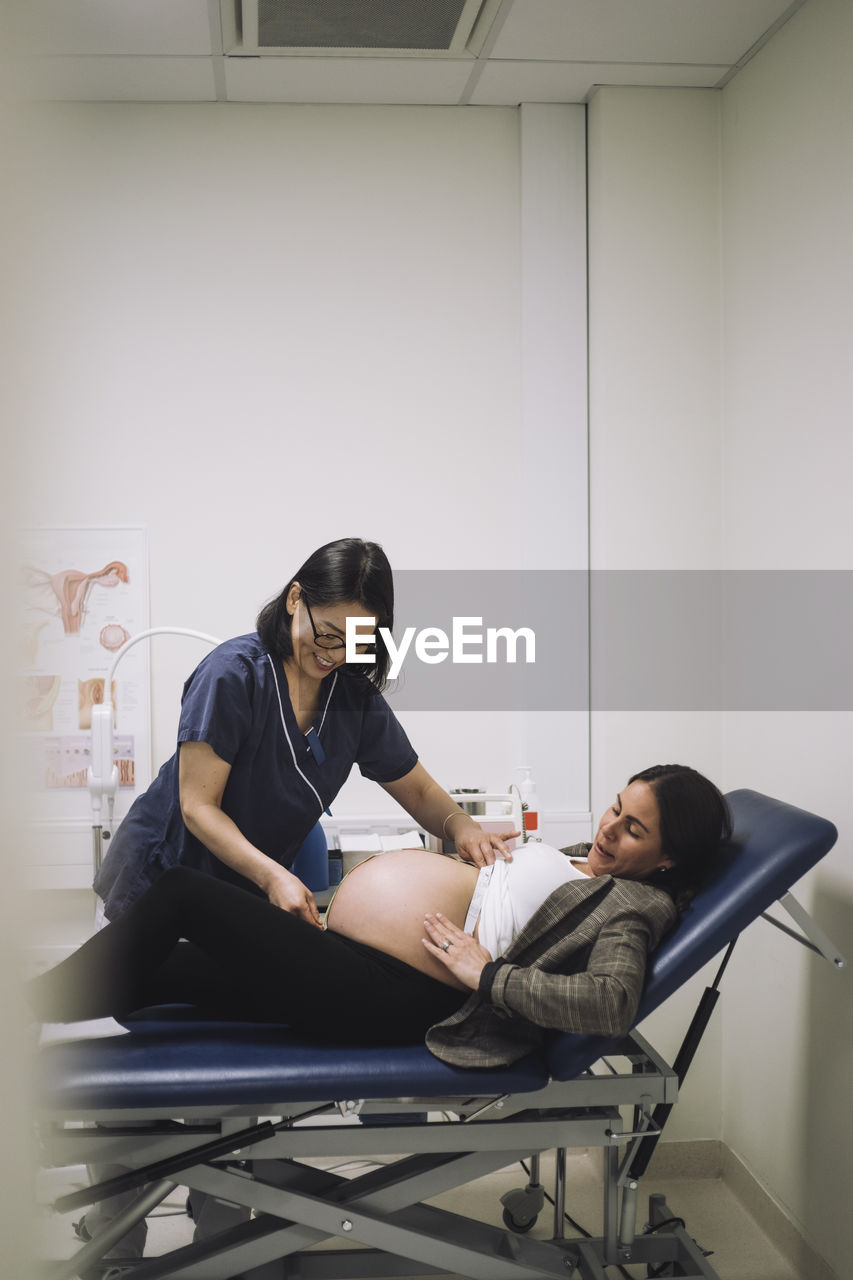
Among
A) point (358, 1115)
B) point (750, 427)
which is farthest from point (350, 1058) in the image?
point (750, 427)

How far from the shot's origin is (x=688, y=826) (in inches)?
67.2

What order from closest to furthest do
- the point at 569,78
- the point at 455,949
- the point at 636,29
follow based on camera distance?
the point at 455,949 < the point at 636,29 < the point at 569,78

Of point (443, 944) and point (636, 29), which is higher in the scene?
point (636, 29)

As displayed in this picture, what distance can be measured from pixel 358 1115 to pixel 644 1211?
1.05 metres

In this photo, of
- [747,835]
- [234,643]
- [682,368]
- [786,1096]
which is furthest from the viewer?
[682,368]

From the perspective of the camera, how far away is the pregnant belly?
5.67 feet

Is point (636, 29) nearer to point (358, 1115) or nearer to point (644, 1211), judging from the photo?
point (358, 1115)

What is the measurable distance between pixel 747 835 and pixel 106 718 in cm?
126

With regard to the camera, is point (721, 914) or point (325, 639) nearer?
point (721, 914)

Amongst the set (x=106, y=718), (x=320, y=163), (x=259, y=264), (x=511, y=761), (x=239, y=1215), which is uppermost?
(x=320, y=163)

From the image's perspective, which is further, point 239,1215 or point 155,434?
point 155,434

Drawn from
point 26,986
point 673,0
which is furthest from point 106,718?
point 26,986

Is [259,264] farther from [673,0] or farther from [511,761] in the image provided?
[511,761]

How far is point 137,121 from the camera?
2482mm
